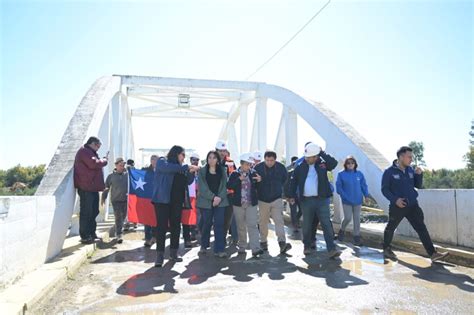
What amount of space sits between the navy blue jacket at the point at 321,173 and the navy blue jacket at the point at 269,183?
0.86ft

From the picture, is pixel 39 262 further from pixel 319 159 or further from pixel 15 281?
pixel 319 159

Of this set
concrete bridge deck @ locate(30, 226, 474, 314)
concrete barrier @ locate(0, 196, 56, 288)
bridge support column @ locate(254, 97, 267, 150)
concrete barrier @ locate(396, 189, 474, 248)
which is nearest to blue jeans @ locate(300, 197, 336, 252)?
concrete bridge deck @ locate(30, 226, 474, 314)

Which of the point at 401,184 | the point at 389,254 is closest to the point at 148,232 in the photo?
the point at 389,254

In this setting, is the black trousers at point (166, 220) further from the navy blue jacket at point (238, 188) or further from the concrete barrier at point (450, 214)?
the concrete barrier at point (450, 214)

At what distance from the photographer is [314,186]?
5895 mm

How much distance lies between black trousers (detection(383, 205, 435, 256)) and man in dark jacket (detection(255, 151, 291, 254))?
5.14 feet

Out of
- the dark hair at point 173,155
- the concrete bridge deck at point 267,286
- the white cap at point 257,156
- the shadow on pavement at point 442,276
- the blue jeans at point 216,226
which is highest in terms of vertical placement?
the white cap at point 257,156

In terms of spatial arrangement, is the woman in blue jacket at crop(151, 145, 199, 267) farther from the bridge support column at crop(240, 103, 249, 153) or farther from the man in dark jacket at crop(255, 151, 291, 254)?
the bridge support column at crop(240, 103, 249, 153)

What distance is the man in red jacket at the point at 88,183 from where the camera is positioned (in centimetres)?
602

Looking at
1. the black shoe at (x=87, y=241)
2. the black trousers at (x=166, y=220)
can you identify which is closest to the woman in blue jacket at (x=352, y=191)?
the black trousers at (x=166, y=220)

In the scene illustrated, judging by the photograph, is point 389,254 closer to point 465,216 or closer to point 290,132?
point 465,216

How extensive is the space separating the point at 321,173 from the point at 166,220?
2.45 meters

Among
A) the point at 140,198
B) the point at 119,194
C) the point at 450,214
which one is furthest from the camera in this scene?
the point at 140,198

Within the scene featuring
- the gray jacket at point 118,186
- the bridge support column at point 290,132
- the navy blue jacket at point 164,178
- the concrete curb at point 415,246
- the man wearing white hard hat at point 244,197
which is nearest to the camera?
the concrete curb at point 415,246
